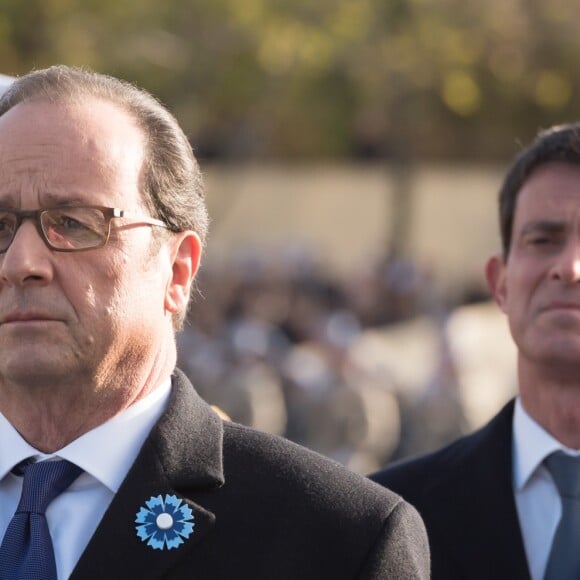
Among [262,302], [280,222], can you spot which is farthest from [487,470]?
[280,222]

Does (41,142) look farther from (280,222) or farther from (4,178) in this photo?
(280,222)

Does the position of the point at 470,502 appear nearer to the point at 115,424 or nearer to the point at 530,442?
the point at 530,442

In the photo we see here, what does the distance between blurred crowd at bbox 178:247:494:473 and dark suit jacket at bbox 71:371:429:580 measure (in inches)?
321

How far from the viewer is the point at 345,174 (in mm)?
29203

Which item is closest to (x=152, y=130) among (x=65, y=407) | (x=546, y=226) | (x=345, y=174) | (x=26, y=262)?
(x=26, y=262)

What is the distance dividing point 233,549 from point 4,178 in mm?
1041

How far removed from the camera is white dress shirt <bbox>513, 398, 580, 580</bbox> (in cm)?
452

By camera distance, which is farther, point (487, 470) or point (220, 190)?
point (220, 190)

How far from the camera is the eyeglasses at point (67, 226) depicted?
141 inches

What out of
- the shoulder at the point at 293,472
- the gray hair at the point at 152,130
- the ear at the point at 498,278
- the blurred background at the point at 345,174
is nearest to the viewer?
the shoulder at the point at 293,472

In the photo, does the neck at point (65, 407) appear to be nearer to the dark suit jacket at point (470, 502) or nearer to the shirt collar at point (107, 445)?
the shirt collar at point (107, 445)

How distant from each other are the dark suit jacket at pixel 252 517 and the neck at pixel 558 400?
1139mm

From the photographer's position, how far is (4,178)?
3.71 metres

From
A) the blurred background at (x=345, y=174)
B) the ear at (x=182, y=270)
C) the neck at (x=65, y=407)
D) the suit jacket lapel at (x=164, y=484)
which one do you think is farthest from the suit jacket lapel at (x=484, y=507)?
the blurred background at (x=345, y=174)
